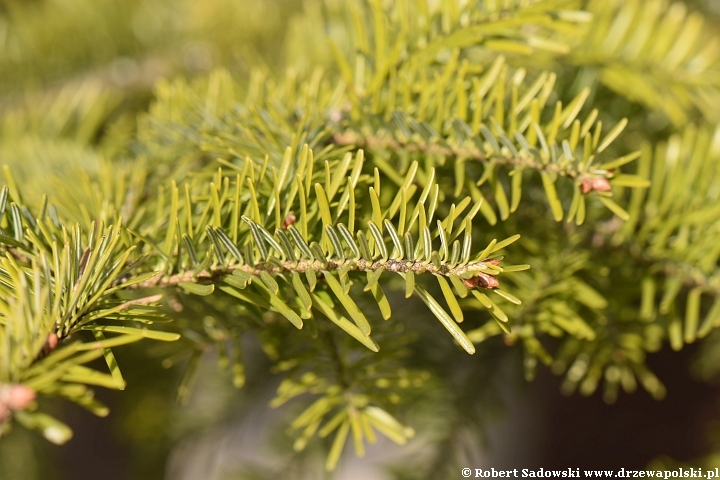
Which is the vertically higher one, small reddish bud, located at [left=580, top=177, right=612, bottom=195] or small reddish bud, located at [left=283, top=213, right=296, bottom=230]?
small reddish bud, located at [left=580, top=177, right=612, bottom=195]

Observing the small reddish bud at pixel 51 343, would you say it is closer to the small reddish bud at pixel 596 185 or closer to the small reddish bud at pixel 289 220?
the small reddish bud at pixel 289 220

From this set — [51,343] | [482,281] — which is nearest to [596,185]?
[482,281]

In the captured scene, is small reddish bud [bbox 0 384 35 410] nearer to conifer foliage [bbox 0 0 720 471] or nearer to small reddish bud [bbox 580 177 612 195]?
conifer foliage [bbox 0 0 720 471]

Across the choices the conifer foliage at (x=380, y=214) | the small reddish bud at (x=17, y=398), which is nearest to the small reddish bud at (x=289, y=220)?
the conifer foliage at (x=380, y=214)

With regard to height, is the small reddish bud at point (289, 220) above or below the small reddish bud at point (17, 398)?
below

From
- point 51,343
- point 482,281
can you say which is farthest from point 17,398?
point 482,281

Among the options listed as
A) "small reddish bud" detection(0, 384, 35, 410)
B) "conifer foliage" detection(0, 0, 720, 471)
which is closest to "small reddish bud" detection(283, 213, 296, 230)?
"conifer foliage" detection(0, 0, 720, 471)

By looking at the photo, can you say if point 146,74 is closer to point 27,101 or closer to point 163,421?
point 27,101

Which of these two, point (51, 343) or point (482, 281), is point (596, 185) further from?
point (51, 343)

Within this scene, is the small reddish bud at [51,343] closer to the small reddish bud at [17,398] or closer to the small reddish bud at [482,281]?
the small reddish bud at [17,398]

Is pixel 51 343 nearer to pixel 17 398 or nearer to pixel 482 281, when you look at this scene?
pixel 17 398
